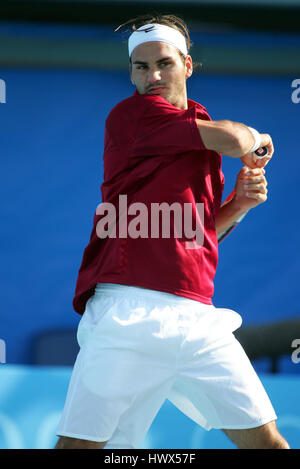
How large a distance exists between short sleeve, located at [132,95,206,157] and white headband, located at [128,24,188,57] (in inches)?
10.4

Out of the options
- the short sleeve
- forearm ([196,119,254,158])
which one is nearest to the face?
the short sleeve

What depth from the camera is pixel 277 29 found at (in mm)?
5500

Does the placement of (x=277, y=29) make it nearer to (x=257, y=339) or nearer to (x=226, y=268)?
(x=226, y=268)

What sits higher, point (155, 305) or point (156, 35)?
point (156, 35)

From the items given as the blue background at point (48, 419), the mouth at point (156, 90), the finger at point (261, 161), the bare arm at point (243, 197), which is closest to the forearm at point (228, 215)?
the bare arm at point (243, 197)

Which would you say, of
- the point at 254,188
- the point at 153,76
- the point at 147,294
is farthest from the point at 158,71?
the point at 147,294

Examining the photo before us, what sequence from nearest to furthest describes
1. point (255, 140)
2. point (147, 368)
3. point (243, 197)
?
point (147, 368) → point (255, 140) → point (243, 197)

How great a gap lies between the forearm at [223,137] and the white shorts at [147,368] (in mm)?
464

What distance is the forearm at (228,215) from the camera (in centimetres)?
244

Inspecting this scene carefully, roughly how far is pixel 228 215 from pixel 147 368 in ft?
2.26

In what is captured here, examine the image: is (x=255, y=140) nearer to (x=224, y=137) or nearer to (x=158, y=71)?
(x=224, y=137)

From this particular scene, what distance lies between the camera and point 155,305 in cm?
206

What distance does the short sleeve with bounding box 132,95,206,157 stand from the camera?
2070 millimetres
